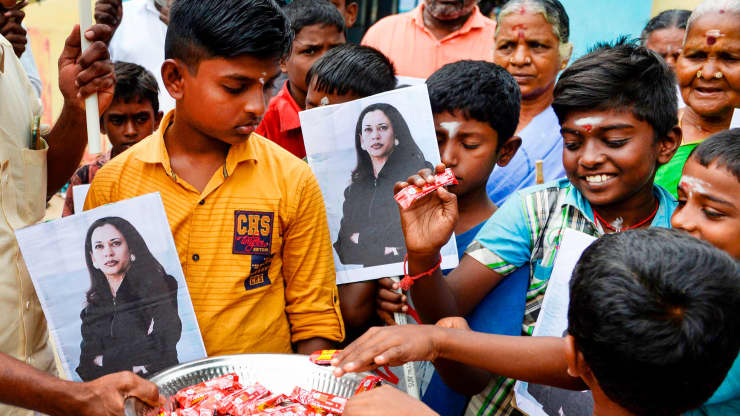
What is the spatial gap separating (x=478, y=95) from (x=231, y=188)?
3.42 ft

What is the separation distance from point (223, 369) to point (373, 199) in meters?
0.84

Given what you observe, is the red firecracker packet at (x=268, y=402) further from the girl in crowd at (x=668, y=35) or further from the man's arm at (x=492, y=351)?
the girl in crowd at (x=668, y=35)

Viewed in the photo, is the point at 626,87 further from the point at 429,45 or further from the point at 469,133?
the point at 429,45

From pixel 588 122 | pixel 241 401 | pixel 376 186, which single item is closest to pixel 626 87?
pixel 588 122

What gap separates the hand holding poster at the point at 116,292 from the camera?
186cm

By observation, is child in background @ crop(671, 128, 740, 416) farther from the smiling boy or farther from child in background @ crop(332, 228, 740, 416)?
the smiling boy

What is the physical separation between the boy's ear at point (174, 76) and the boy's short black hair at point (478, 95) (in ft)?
3.25

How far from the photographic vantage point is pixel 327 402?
1.75 metres

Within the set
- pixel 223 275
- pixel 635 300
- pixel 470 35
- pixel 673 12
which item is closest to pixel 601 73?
pixel 635 300

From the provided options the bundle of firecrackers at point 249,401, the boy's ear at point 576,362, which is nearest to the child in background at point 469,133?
the bundle of firecrackers at point 249,401

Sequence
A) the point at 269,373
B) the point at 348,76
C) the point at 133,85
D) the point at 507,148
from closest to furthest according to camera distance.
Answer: the point at 269,373 < the point at 507,148 < the point at 348,76 < the point at 133,85

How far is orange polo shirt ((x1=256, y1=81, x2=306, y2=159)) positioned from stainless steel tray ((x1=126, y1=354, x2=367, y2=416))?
5.72 feet

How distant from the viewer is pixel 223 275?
2035 millimetres

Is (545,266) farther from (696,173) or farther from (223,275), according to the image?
(223,275)
